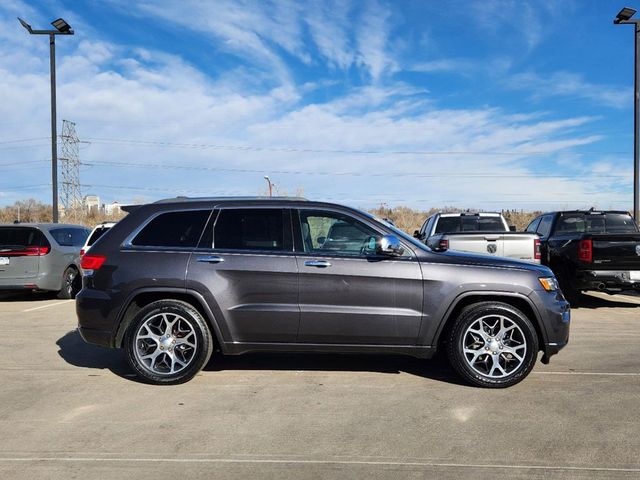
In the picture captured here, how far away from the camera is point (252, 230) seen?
18.3ft

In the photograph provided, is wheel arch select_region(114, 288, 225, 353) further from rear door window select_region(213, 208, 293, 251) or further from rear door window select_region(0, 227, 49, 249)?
rear door window select_region(0, 227, 49, 249)

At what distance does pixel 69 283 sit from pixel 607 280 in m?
10.8

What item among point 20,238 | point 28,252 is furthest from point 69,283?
point 20,238

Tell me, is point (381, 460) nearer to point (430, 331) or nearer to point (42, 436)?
point (430, 331)

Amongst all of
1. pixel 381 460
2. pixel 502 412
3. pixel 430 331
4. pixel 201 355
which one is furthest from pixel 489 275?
pixel 201 355

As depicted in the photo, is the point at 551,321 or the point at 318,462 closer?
the point at 318,462

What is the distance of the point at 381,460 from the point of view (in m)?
3.71

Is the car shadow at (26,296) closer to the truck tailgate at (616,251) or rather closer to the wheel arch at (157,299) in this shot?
the wheel arch at (157,299)

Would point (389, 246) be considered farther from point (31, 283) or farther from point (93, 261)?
point (31, 283)

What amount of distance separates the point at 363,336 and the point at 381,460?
5.54 ft

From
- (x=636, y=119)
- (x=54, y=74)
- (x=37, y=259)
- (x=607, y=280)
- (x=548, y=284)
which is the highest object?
(x=54, y=74)

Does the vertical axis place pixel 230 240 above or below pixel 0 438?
above

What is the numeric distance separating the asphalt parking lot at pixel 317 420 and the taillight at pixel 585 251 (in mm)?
3269

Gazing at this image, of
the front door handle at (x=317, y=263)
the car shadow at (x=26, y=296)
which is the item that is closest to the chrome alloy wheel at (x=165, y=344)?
the front door handle at (x=317, y=263)
